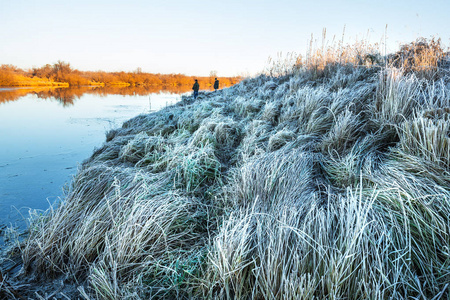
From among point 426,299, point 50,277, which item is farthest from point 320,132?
point 50,277

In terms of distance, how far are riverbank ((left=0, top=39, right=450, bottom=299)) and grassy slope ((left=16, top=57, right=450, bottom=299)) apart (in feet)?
0.04

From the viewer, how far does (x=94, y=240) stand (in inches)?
71.4

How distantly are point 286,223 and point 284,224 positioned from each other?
108 mm

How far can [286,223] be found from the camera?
1.48m

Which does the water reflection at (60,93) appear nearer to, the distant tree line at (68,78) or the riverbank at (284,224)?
the distant tree line at (68,78)

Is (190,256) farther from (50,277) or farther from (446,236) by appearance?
(446,236)

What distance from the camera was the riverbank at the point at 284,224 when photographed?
1.22 meters

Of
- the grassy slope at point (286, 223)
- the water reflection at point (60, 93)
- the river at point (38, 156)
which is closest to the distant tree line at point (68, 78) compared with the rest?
the water reflection at point (60, 93)

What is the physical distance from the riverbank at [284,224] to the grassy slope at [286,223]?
0.04ft

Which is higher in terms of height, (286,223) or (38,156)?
(286,223)

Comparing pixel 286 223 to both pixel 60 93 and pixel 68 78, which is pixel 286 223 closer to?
pixel 60 93

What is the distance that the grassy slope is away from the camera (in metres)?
1.22

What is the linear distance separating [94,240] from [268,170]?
4.99 ft

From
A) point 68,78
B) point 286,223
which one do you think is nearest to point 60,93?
point 68,78
